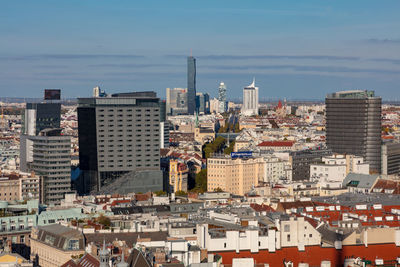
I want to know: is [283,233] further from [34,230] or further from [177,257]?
[34,230]

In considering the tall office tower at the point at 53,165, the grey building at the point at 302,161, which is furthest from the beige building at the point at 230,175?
the tall office tower at the point at 53,165

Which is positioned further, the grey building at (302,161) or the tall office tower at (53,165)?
the grey building at (302,161)

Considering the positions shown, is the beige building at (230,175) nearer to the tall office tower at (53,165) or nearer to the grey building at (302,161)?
the grey building at (302,161)

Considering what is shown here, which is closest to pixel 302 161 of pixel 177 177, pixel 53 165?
pixel 177 177

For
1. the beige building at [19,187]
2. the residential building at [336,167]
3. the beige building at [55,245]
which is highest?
the residential building at [336,167]

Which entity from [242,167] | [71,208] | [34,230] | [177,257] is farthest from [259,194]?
[177,257]

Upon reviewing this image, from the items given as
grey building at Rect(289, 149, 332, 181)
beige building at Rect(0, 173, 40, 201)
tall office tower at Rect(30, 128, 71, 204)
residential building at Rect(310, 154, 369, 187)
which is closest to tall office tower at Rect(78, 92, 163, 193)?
tall office tower at Rect(30, 128, 71, 204)
